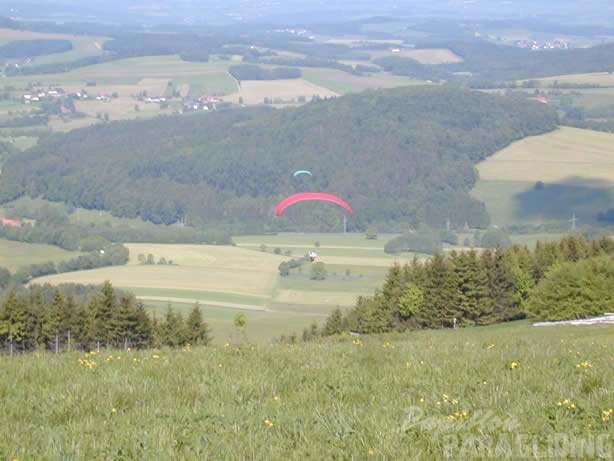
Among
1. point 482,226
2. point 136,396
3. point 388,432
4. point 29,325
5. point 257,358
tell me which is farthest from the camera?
point 482,226

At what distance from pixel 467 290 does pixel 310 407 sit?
40810mm

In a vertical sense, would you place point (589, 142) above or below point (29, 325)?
below

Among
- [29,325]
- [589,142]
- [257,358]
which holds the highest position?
[257,358]

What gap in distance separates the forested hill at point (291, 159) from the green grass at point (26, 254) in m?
33.5

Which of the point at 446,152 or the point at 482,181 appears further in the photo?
the point at 446,152

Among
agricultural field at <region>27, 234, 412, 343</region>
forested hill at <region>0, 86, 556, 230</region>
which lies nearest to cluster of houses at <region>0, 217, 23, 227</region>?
agricultural field at <region>27, 234, 412, 343</region>

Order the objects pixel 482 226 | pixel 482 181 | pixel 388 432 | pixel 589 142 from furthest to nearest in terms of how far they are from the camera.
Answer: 1. pixel 589 142
2. pixel 482 181
3. pixel 482 226
4. pixel 388 432

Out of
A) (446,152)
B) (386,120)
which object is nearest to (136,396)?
(446,152)

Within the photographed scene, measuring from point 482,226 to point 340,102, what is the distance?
7037 centimetres

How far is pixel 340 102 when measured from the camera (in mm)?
182375

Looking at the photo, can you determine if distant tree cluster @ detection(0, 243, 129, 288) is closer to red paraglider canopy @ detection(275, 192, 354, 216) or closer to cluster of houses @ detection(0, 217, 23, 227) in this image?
cluster of houses @ detection(0, 217, 23, 227)

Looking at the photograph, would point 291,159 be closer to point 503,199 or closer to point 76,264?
point 503,199

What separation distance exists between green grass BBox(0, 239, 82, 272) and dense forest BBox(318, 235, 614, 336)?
45799 millimetres

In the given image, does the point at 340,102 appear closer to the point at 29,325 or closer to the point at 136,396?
the point at 29,325
